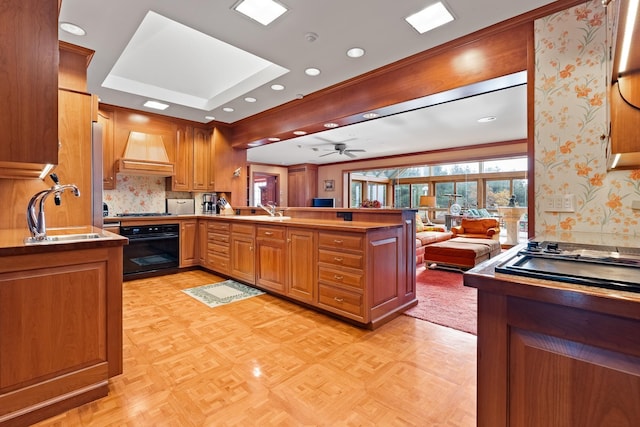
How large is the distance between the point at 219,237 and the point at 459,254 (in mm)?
3584

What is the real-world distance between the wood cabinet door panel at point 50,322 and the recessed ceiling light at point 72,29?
1.94m

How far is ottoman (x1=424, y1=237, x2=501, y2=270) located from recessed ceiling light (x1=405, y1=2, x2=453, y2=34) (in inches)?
132

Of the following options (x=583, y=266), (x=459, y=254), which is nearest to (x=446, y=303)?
(x=459, y=254)

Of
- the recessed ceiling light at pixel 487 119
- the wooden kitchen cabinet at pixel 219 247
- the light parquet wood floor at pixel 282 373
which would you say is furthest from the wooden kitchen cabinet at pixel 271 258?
the recessed ceiling light at pixel 487 119

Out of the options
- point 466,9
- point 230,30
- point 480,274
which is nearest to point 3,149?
point 230,30

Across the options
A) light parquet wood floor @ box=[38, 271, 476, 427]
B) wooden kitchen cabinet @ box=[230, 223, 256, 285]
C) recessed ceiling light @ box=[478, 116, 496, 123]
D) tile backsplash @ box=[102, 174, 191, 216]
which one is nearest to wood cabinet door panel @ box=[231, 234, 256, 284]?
wooden kitchen cabinet @ box=[230, 223, 256, 285]

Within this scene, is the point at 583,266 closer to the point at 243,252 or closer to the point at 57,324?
the point at 57,324

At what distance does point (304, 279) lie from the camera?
306cm

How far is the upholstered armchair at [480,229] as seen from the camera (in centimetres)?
650

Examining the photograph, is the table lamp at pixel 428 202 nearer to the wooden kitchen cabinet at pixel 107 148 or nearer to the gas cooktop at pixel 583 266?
the wooden kitchen cabinet at pixel 107 148

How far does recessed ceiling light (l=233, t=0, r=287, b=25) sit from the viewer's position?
2.04 meters

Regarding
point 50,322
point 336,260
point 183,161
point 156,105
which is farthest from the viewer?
point 183,161

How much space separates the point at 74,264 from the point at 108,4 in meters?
1.77

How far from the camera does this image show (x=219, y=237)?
436 centimetres
